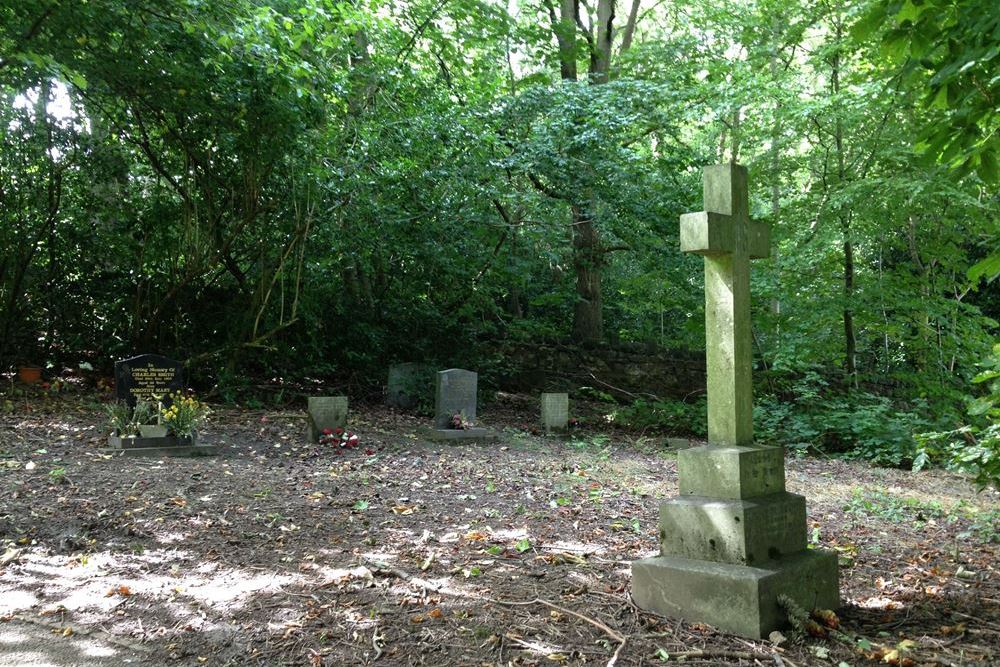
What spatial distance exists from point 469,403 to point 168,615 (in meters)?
7.72

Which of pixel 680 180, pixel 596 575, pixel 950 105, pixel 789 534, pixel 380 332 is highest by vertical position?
pixel 680 180

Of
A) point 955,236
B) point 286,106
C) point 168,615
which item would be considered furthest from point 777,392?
point 168,615

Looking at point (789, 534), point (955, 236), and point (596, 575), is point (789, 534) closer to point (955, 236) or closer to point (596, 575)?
point (596, 575)

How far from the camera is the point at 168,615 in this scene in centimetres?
372

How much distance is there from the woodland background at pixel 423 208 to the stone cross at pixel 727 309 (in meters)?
6.89

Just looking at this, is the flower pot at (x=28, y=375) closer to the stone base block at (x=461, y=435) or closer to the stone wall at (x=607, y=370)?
the stone base block at (x=461, y=435)

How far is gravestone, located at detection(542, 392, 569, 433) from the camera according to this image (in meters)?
12.0

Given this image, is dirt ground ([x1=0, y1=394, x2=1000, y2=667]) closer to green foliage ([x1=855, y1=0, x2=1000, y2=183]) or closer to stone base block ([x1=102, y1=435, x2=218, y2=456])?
stone base block ([x1=102, y1=435, x2=218, y2=456])

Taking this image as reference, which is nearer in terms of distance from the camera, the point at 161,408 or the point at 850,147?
the point at 161,408

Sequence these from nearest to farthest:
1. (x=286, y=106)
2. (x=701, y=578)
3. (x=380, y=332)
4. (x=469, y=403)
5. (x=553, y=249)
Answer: (x=701, y=578) → (x=286, y=106) → (x=469, y=403) → (x=380, y=332) → (x=553, y=249)

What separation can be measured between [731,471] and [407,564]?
2021 mm

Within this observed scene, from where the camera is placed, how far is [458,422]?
11.0m

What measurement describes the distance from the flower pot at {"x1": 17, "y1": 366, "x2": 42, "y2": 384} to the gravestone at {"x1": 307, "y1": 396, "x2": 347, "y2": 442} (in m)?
5.22

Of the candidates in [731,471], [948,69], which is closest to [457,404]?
[731,471]
